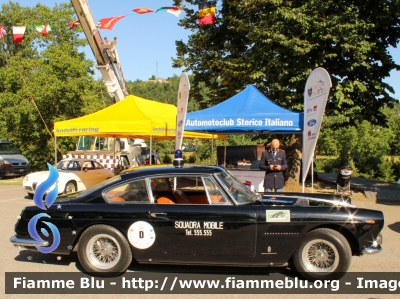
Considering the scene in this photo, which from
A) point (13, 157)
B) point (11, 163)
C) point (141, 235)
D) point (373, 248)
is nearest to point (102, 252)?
point (141, 235)

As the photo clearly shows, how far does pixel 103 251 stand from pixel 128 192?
2.59 ft

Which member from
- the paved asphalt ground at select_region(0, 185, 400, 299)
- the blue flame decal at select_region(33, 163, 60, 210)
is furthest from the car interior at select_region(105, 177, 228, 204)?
the paved asphalt ground at select_region(0, 185, 400, 299)

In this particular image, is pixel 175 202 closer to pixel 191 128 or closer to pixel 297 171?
pixel 191 128

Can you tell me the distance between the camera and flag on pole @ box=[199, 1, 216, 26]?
16406 mm

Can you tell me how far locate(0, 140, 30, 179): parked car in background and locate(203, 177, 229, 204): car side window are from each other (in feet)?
54.3

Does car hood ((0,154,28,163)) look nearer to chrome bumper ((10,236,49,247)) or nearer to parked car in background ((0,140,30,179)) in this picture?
parked car in background ((0,140,30,179))

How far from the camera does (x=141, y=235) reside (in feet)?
16.2

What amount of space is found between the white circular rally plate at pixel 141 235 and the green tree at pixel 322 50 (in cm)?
957

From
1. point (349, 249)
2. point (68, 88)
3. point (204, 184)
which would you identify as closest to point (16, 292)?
point (204, 184)

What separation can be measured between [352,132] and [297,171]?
26.3 m

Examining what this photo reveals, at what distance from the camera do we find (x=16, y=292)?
180 inches

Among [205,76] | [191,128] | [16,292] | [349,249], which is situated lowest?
[16,292]

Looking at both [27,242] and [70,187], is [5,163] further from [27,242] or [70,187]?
[27,242]

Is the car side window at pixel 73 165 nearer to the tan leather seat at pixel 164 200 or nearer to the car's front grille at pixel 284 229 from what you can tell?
the tan leather seat at pixel 164 200
